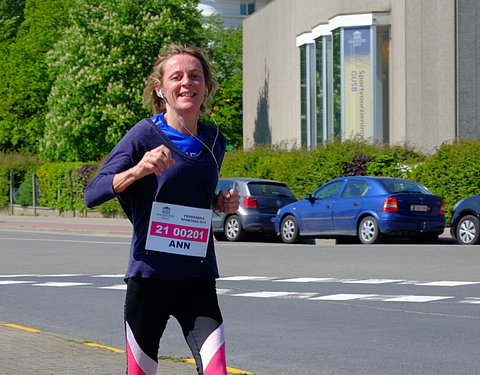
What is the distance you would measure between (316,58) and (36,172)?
516 inches

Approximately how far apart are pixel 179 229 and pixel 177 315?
0.38 m

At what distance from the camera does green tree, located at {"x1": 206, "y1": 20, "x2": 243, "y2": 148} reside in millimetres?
67562

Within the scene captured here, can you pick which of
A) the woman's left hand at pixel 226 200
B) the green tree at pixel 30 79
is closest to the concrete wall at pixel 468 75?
the green tree at pixel 30 79

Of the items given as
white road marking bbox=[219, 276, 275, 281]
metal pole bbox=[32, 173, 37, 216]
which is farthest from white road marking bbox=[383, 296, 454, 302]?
metal pole bbox=[32, 173, 37, 216]

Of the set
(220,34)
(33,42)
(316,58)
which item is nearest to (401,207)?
(316,58)

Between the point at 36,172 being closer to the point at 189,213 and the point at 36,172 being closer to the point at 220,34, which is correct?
the point at 220,34

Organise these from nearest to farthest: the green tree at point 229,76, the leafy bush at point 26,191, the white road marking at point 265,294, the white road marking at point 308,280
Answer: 1. the white road marking at point 265,294
2. the white road marking at point 308,280
3. the leafy bush at point 26,191
4. the green tree at point 229,76

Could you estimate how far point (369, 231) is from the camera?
75.0ft

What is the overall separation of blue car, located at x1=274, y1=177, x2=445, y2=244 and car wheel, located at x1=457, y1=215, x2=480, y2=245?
918 millimetres

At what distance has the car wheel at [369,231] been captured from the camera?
2266cm

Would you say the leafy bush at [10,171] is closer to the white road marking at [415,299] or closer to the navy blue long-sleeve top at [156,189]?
the white road marking at [415,299]

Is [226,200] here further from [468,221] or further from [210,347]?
[468,221]

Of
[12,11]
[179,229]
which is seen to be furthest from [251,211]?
[12,11]

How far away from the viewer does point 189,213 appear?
4.64 metres
